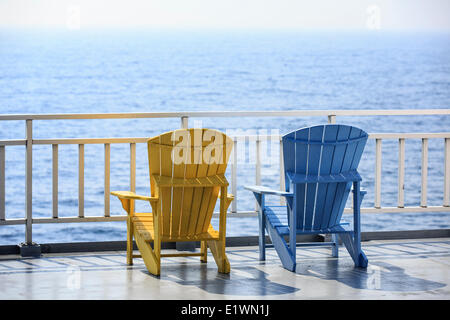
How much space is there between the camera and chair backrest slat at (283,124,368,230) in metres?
5.12

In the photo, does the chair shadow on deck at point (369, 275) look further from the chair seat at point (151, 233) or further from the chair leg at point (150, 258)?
the chair leg at point (150, 258)

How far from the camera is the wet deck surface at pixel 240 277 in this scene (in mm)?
4590

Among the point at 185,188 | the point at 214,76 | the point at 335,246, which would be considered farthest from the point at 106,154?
the point at 214,76

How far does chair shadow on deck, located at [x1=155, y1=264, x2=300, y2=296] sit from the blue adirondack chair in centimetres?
34

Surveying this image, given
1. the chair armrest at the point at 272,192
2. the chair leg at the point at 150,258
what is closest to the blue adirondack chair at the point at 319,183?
the chair armrest at the point at 272,192

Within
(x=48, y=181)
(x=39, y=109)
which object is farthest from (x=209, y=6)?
(x=48, y=181)

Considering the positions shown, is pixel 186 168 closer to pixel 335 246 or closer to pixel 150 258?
pixel 150 258

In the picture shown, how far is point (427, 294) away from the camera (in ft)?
15.1

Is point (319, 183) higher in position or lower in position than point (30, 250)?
higher

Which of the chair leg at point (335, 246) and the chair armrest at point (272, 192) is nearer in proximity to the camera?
the chair armrest at point (272, 192)

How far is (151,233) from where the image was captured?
518cm

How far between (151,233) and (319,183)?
124 centimetres

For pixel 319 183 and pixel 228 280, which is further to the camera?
pixel 319 183
